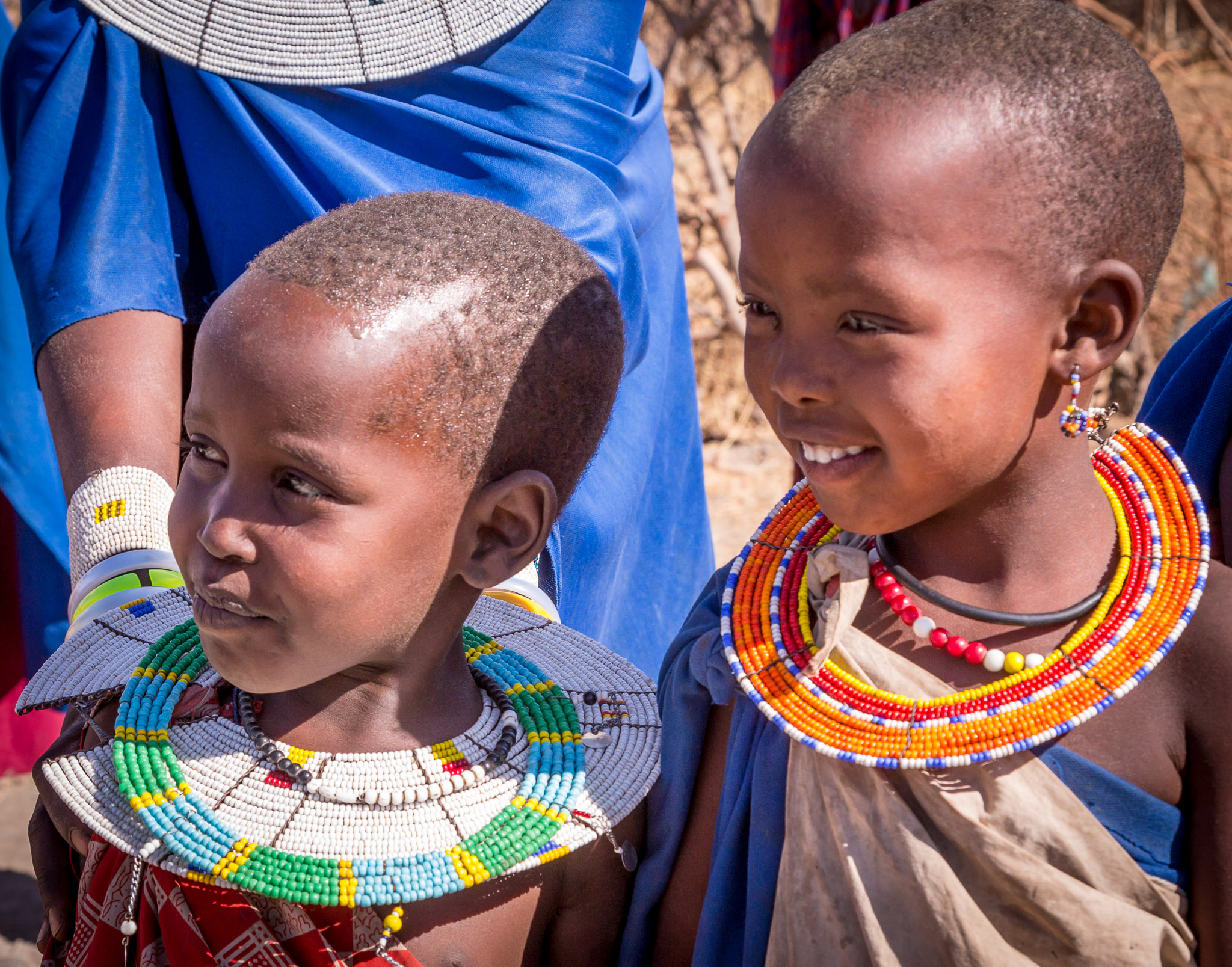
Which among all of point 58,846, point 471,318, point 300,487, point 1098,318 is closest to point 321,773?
point 300,487

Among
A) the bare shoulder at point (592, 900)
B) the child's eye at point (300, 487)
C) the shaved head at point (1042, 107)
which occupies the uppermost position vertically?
the shaved head at point (1042, 107)

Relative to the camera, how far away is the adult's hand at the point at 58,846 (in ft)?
5.12

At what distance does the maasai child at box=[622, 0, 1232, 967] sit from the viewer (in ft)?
3.99

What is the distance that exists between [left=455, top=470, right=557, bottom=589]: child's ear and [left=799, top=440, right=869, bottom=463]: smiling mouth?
1.20ft

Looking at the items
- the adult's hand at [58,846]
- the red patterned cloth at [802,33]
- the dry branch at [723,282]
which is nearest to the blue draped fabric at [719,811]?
the adult's hand at [58,846]

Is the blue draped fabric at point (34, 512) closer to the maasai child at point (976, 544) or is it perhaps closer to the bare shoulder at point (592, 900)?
the bare shoulder at point (592, 900)

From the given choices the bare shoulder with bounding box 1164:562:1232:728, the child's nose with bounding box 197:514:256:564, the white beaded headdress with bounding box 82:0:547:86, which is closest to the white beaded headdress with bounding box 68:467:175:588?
the child's nose with bounding box 197:514:256:564

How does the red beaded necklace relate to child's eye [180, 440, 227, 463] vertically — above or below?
above

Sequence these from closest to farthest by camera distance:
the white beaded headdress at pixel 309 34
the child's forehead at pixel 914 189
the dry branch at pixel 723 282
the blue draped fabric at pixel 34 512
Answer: the child's forehead at pixel 914 189, the white beaded headdress at pixel 309 34, the blue draped fabric at pixel 34 512, the dry branch at pixel 723 282

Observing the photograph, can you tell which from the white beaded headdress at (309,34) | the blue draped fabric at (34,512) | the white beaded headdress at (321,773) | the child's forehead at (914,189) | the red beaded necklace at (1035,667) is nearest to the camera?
the child's forehead at (914,189)

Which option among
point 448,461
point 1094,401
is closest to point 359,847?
point 448,461

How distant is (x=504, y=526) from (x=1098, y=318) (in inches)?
30.1

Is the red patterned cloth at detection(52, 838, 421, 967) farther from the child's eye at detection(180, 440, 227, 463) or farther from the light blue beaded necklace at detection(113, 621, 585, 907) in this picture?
the child's eye at detection(180, 440, 227, 463)

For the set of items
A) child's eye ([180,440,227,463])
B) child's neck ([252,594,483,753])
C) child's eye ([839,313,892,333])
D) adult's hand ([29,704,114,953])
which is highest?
child's eye ([839,313,892,333])
